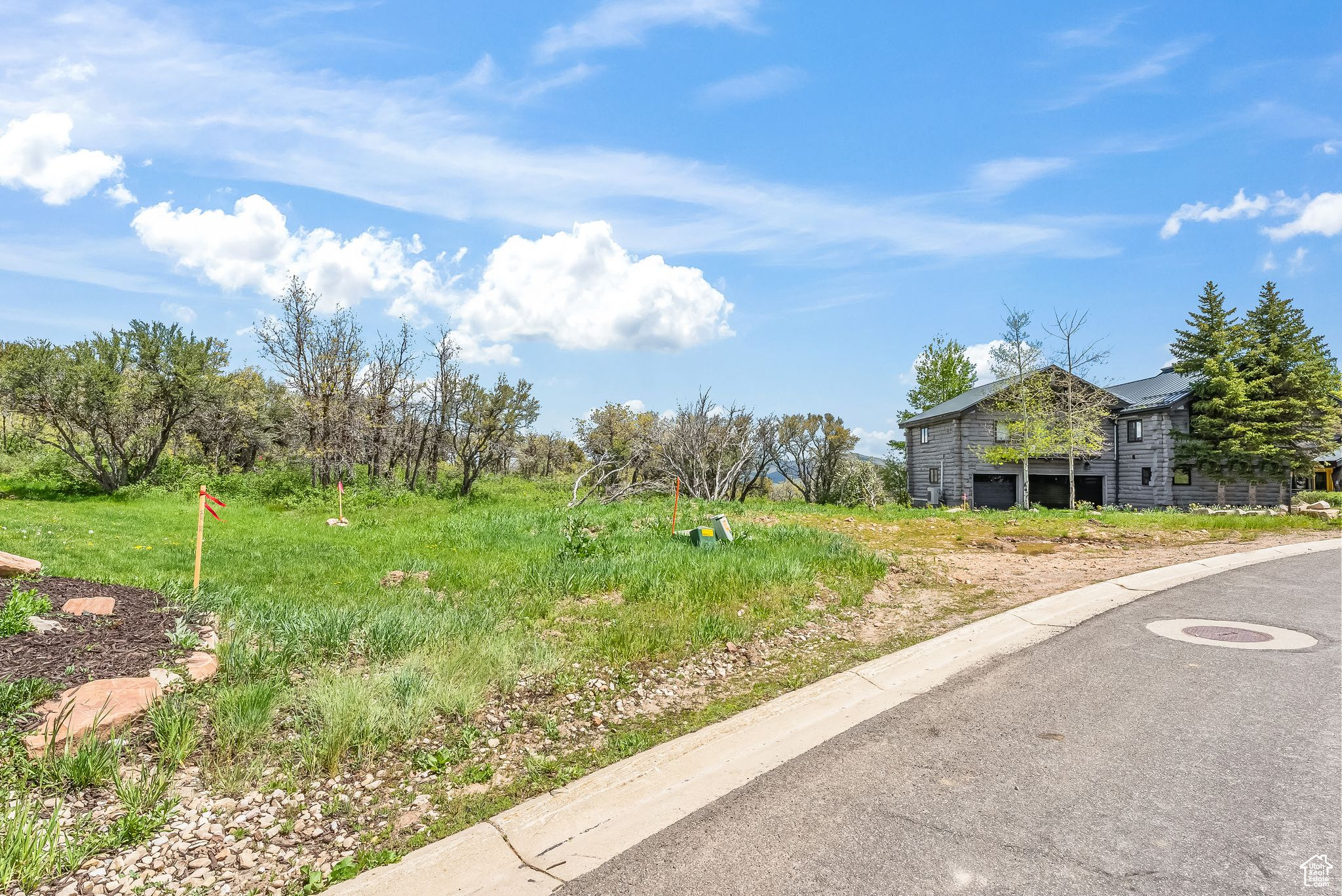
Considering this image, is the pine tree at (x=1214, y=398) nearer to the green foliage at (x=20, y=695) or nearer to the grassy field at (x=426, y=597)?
the grassy field at (x=426, y=597)

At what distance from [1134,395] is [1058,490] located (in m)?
6.49

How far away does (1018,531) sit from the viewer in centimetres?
1581

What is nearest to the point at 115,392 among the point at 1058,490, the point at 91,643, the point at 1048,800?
the point at 91,643

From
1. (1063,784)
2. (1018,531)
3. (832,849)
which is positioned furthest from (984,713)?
(1018,531)

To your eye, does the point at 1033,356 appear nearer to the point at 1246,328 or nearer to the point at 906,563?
the point at 1246,328

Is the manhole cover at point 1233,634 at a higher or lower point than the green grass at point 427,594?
lower

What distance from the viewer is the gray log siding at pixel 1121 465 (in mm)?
29719

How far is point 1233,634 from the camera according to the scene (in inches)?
258

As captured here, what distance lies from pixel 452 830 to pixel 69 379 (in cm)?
2528


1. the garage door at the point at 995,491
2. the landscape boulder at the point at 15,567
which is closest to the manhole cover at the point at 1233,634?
the landscape boulder at the point at 15,567

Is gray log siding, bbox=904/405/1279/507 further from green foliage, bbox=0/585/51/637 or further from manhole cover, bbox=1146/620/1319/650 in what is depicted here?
green foliage, bbox=0/585/51/637

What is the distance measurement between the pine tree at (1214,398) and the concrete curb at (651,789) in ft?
97.6

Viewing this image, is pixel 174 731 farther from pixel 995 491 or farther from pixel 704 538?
pixel 995 491

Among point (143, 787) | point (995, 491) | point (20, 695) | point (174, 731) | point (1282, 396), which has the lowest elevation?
point (143, 787)
